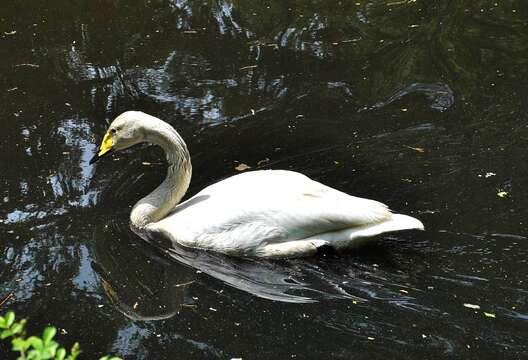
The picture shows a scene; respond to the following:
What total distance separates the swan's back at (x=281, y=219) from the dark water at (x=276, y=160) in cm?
15

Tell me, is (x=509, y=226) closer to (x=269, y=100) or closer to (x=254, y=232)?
(x=254, y=232)

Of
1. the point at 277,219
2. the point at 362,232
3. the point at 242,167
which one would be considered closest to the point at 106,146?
the point at 242,167

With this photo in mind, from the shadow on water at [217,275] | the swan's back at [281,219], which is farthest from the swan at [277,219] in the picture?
the shadow on water at [217,275]

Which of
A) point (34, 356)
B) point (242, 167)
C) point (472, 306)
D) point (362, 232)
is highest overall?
point (34, 356)

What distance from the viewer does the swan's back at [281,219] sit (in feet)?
20.6

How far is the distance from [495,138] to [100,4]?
630 centimetres

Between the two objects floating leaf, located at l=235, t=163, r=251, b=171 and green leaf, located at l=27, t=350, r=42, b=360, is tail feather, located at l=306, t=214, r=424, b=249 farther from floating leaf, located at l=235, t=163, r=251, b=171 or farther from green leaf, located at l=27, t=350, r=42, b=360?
green leaf, located at l=27, t=350, r=42, b=360

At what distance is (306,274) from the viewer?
20.1 ft

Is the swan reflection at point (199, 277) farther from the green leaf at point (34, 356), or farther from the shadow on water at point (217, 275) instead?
the green leaf at point (34, 356)

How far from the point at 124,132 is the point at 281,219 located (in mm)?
1569

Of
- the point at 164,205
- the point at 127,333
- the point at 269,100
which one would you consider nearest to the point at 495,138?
the point at 269,100

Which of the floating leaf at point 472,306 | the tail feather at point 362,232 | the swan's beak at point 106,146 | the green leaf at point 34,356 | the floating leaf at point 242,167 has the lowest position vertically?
the floating leaf at point 472,306

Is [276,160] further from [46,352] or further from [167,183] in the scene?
[46,352]

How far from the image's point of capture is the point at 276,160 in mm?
7680
